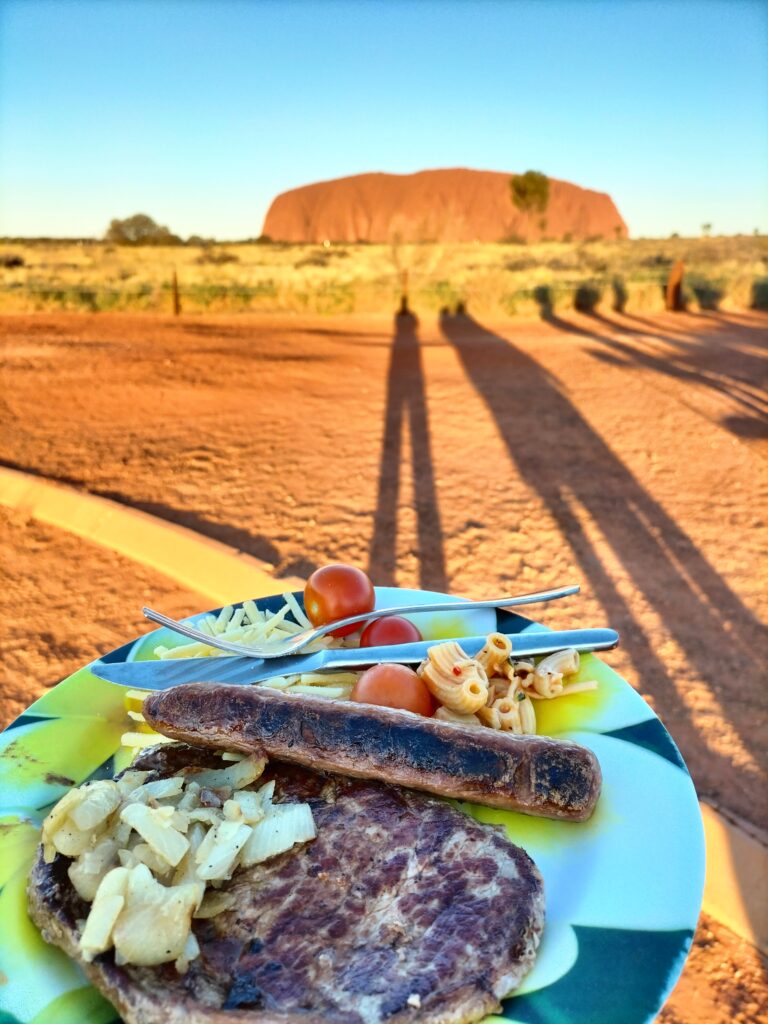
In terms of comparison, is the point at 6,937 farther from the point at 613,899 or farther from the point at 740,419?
the point at 740,419

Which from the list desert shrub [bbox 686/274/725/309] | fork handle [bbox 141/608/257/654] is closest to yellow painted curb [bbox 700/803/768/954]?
fork handle [bbox 141/608/257/654]

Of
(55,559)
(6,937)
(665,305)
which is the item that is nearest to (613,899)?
(6,937)

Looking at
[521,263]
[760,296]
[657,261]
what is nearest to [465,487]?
[760,296]

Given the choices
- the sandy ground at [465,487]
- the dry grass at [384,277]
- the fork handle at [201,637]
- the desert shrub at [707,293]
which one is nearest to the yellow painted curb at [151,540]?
the sandy ground at [465,487]

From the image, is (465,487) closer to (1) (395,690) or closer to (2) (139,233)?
(1) (395,690)

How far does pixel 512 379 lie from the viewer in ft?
39.1

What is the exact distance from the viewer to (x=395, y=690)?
209 centimetres

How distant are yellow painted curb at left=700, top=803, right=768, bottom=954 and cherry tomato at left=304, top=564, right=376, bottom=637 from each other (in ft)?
5.28

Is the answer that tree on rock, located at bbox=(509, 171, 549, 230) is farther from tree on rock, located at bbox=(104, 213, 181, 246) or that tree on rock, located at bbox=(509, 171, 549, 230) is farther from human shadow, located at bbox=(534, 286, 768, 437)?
human shadow, located at bbox=(534, 286, 768, 437)

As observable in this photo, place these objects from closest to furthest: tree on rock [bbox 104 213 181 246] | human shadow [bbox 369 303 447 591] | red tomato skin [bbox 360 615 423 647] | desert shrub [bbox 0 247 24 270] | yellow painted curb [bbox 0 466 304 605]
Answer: red tomato skin [bbox 360 615 423 647] → yellow painted curb [bbox 0 466 304 605] → human shadow [bbox 369 303 447 591] → desert shrub [bbox 0 247 24 270] → tree on rock [bbox 104 213 181 246]

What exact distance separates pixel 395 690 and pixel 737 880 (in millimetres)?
1965

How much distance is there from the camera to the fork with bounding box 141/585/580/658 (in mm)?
2287

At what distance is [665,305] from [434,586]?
18838 millimetres

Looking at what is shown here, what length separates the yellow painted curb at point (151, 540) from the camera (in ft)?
15.5
